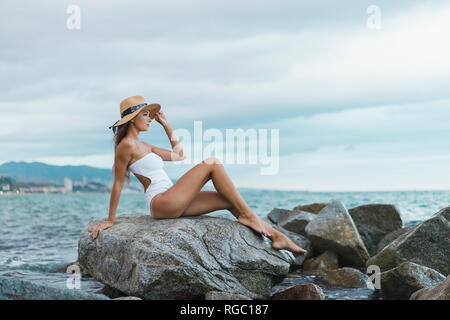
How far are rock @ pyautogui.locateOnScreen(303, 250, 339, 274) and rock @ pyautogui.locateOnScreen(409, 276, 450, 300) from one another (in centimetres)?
292

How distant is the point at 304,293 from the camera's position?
6.16 m

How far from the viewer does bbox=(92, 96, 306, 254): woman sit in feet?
22.3

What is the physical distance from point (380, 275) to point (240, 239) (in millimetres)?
2057

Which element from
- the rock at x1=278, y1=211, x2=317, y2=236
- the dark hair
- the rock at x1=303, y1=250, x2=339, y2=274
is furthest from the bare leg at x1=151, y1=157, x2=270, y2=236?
the rock at x1=278, y1=211, x2=317, y2=236

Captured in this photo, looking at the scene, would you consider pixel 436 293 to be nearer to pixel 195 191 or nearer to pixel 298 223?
pixel 195 191

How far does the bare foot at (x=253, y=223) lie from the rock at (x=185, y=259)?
0.25 ft

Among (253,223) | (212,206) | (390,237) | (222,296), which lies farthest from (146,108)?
(390,237)

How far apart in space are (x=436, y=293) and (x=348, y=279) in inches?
83.5

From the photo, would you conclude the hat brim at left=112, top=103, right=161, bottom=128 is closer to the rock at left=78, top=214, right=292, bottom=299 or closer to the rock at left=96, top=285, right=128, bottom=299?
the rock at left=78, top=214, right=292, bottom=299

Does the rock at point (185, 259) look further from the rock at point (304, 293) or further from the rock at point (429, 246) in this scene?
the rock at point (429, 246)

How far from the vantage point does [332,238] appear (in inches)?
353

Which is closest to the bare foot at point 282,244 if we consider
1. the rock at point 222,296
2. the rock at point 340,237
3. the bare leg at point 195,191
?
the bare leg at point 195,191
